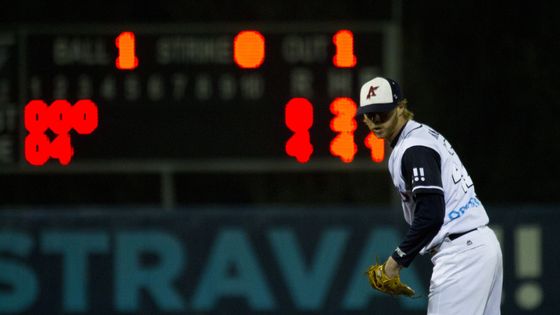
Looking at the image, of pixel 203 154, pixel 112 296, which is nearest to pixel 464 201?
pixel 112 296

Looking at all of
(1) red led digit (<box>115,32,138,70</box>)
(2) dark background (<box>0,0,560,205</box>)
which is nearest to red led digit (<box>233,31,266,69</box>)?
(1) red led digit (<box>115,32,138,70</box>)

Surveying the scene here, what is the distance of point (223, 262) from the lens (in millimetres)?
6520

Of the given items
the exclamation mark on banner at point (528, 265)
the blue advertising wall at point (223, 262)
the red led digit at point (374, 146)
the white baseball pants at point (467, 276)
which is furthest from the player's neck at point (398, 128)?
the red led digit at point (374, 146)

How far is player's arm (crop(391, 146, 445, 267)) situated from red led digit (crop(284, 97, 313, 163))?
11.9 feet

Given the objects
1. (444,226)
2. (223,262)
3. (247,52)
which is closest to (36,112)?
(247,52)

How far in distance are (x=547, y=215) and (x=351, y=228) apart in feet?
3.72

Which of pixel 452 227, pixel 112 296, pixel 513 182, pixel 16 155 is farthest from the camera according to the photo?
pixel 513 182

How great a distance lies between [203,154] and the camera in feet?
24.9

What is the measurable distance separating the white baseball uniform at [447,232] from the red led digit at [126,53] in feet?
12.5

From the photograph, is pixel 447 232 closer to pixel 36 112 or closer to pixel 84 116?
pixel 84 116

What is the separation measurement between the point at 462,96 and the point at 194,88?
3275mm

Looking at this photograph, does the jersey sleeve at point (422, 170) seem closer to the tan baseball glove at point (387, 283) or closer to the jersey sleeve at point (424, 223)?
the jersey sleeve at point (424, 223)

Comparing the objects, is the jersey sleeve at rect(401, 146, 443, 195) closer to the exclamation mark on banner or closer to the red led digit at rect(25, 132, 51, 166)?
the exclamation mark on banner

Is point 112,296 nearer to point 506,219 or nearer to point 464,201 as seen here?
point 506,219
